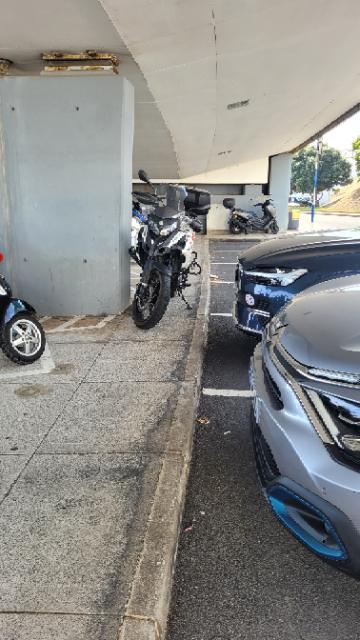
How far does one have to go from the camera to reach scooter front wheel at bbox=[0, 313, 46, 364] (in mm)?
4457

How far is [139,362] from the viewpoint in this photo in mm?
4707

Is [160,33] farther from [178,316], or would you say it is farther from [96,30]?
[178,316]

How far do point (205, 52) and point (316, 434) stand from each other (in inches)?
227

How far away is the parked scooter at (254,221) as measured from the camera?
20.6 m

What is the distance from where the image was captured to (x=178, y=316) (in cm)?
648

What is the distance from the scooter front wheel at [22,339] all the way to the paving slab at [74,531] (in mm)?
1664

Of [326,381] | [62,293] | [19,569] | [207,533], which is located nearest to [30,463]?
[19,569]

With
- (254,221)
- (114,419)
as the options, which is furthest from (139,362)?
(254,221)

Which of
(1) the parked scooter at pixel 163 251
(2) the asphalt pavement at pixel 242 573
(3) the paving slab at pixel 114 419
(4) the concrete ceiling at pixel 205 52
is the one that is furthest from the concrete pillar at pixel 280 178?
(2) the asphalt pavement at pixel 242 573

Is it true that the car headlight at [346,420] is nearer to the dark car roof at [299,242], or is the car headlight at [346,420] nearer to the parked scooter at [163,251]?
the dark car roof at [299,242]

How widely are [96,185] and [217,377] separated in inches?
113

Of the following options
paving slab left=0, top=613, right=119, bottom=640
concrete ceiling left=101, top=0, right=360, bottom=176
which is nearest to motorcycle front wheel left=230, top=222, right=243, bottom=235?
concrete ceiling left=101, top=0, right=360, bottom=176

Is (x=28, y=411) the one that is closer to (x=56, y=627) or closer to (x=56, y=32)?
(x=56, y=627)

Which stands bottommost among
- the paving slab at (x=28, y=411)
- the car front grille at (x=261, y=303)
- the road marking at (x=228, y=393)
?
the road marking at (x=228, y=393)
